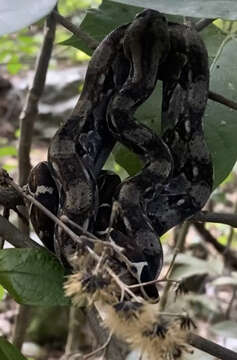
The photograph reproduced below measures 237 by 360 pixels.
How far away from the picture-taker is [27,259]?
1084 mm

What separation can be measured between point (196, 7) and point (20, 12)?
27 cm

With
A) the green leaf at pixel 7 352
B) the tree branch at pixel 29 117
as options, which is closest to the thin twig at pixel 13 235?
the green leaf at pixel 7 352

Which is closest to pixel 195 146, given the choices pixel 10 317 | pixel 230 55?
pixel 230 55

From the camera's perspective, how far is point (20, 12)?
3.18 ft

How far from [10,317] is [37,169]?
2.65 meters

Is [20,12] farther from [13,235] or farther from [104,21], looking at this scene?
[104,21]

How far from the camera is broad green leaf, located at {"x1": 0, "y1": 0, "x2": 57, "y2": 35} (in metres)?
0.96

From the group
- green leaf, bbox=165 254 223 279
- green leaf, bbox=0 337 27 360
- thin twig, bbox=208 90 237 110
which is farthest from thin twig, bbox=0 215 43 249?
green leaf, bbox=165 254 223 279

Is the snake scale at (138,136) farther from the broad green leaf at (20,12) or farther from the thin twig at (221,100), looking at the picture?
the broad green leaf at (20,12)

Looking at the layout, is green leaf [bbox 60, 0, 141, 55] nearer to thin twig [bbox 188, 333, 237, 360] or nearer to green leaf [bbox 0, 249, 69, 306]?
green leaf [bbox 0, 249, 69, 306]

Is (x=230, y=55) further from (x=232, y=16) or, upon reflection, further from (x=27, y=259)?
(x=27, y=259)

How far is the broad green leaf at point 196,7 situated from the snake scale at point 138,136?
26 cm

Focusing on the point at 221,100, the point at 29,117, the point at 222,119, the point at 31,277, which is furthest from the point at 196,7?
the point at 29,117

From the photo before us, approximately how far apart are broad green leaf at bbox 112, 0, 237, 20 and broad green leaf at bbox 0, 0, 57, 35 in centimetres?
12
